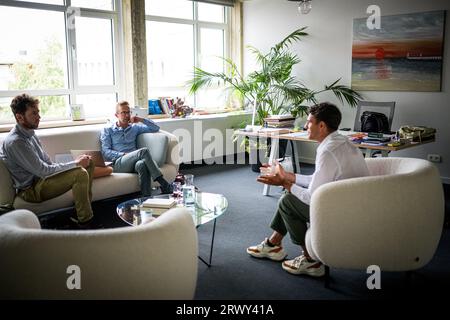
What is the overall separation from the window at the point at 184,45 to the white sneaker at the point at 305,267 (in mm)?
4114

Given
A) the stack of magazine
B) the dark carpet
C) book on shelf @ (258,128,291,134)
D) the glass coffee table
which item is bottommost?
the dark carpet

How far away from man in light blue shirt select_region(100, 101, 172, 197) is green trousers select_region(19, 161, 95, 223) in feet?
2.02

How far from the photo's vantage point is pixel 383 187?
253cm

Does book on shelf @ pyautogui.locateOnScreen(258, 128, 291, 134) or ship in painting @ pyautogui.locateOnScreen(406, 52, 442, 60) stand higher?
ship in painting @ pyautogui.locateOnScreen(406, 52, 442, 60)

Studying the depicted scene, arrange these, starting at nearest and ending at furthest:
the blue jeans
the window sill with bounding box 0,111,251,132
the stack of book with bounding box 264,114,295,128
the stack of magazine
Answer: the stack of magazine
the blue jeans
the window sill with bounding box 0,111,251,132
the stack of book with bounding box 264,114,295,128

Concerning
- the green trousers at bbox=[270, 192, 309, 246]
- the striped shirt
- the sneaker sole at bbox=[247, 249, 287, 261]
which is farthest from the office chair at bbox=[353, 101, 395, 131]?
the striped shirt

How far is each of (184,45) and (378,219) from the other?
507 centimetres

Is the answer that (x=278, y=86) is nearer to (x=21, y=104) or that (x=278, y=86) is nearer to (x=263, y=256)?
(x=263, y=256)

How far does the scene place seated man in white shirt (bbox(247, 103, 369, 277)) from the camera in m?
2.80

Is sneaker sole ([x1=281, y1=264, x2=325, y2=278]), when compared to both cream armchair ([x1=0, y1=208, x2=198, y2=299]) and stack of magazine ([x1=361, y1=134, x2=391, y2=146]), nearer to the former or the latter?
cream armchair ([x1=0, y1=208, x2=198, y2=299])

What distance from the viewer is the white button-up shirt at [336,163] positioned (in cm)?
279
